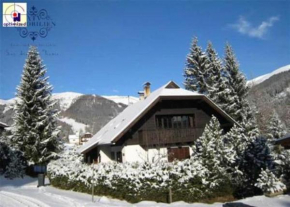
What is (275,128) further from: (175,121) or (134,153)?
(134,153)

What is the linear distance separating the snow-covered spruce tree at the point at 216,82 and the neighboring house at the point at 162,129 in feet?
27.6

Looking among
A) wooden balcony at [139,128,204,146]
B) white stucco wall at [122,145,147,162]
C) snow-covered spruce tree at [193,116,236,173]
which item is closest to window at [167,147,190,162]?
wooden balcony at [139,128,204,146]

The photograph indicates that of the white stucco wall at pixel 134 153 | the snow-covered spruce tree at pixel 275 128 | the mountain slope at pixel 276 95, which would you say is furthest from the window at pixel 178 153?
the mountain slope at pixel 276 95

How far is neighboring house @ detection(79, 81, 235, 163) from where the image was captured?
81.4ft

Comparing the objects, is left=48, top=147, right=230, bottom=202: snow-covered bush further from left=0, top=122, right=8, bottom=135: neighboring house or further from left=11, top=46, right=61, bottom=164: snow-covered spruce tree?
left=0, top=122, right=8, bottom=135: neighboring house

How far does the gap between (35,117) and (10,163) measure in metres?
5.69

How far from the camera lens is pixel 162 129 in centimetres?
2588

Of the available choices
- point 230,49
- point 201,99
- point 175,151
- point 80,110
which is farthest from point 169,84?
point 80,110

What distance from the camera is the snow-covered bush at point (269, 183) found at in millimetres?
15453

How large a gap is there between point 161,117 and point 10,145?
14.4 metres

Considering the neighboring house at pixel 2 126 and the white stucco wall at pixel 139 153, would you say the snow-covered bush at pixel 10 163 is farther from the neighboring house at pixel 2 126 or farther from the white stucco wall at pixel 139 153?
the white stucco wall at pixel 139 153

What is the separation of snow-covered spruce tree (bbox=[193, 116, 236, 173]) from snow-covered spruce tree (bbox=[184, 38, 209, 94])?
845 inches

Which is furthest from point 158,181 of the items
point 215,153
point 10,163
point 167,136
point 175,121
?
point 10,163

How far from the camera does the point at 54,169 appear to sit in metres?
23.1
